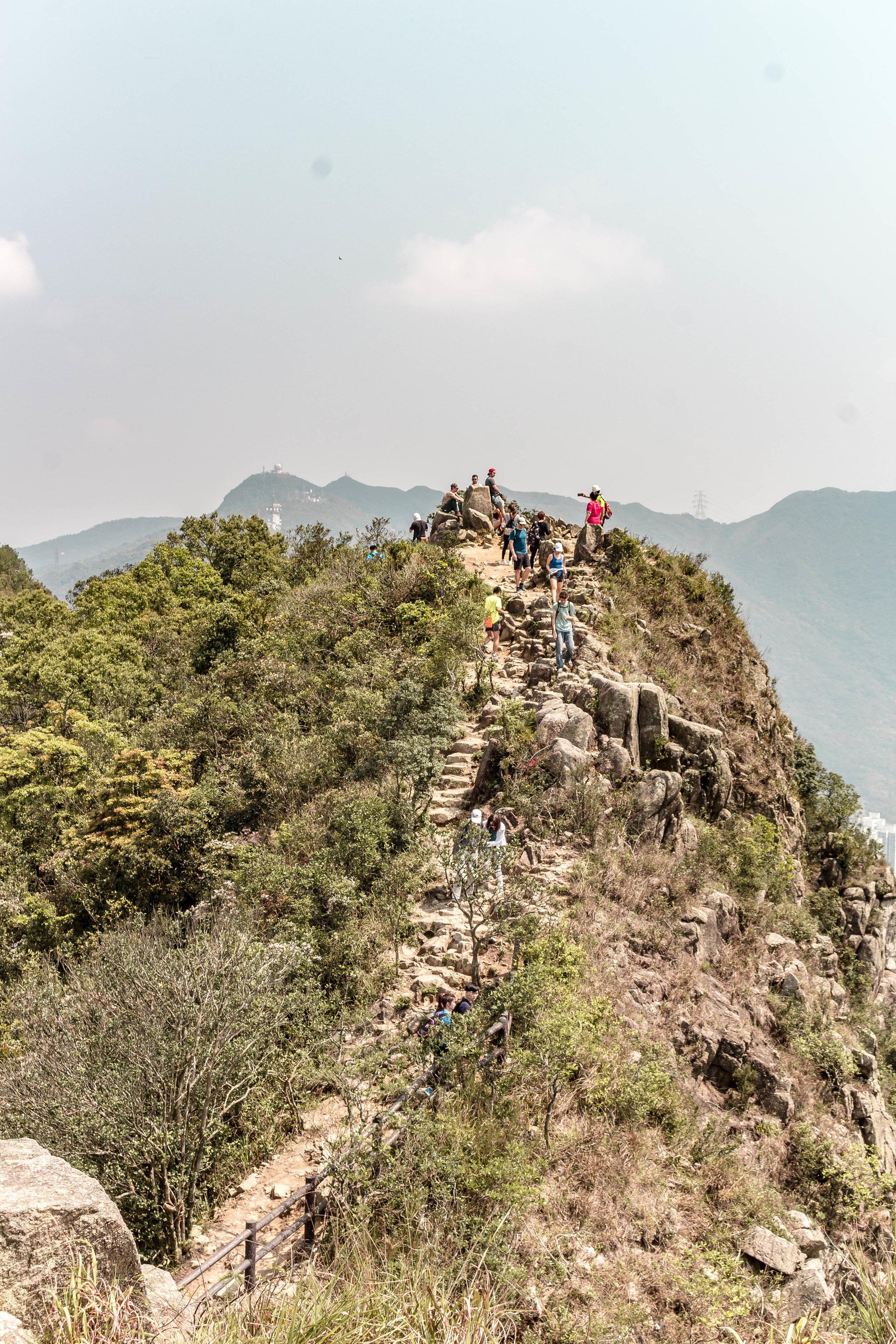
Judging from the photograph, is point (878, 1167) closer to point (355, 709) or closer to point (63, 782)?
→ point (355, 709)

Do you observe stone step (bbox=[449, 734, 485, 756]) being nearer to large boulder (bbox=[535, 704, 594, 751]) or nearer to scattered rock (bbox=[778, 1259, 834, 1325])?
large boulder (bbox=[535, 704, 594, 751])

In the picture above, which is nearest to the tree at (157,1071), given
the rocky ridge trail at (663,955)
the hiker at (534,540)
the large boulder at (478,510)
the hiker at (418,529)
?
the rocky ridge trail at (663,955)

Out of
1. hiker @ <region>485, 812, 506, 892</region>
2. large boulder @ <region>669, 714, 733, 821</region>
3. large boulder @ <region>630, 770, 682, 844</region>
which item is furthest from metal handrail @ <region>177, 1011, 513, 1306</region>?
large boulder @ <region>669, 714, 733, 821</region>

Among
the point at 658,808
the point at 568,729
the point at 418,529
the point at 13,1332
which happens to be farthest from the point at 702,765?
the point at 418,529

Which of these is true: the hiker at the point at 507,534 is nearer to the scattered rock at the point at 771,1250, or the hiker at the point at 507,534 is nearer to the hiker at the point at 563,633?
the hiker at the point at 563,633

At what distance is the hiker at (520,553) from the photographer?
24078mm

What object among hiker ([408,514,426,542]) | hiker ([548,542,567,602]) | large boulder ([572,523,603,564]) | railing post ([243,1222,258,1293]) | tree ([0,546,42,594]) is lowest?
railing post ([243,1222,258,1293])

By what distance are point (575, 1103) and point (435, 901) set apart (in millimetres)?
4210

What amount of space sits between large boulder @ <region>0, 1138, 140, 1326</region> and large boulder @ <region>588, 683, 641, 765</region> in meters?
11.6

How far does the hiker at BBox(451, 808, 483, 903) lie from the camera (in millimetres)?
10242

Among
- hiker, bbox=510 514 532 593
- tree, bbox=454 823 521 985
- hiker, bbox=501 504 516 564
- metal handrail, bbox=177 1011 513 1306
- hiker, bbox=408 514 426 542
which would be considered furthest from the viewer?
hiker, bbox=408 514 426 542

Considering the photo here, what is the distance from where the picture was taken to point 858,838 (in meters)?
29.9

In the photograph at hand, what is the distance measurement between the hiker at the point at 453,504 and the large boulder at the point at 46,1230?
29.1 m

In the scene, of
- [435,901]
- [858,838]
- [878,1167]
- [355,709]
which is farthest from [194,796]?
[858,838]
